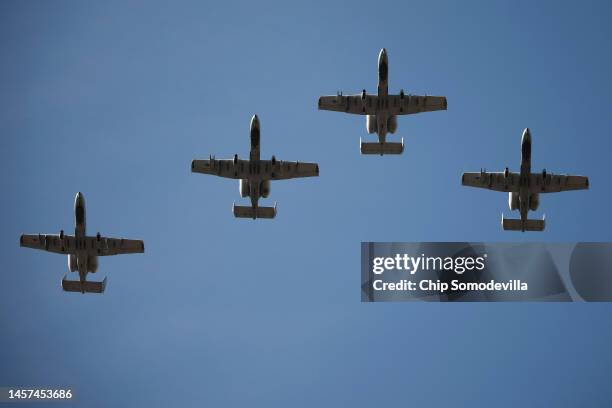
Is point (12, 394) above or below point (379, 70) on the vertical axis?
below

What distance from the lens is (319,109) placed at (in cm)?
15300

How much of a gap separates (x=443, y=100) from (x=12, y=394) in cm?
5557

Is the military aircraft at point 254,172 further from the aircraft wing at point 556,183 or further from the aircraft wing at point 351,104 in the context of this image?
the aircraft wing at point 556,183

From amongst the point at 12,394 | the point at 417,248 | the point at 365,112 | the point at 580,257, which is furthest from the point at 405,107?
the point at 12,394

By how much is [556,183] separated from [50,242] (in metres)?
54.8

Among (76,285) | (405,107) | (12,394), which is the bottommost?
(12,394)

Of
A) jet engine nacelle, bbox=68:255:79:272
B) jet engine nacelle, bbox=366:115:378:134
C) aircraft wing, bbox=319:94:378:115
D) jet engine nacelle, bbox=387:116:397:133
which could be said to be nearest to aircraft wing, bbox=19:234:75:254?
jet engine nacelle, bbox=68:255:79:272

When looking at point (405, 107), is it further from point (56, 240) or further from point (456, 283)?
point (56, 240)

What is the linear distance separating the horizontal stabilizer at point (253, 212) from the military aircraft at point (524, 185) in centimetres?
2108

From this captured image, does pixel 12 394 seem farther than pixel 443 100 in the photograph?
No

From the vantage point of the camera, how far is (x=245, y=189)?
149375 mm

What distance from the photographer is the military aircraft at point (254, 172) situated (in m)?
149

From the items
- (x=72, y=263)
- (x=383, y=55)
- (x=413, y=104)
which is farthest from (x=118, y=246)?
(x=413, y=104)

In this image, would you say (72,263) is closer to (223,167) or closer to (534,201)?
(223,167)
